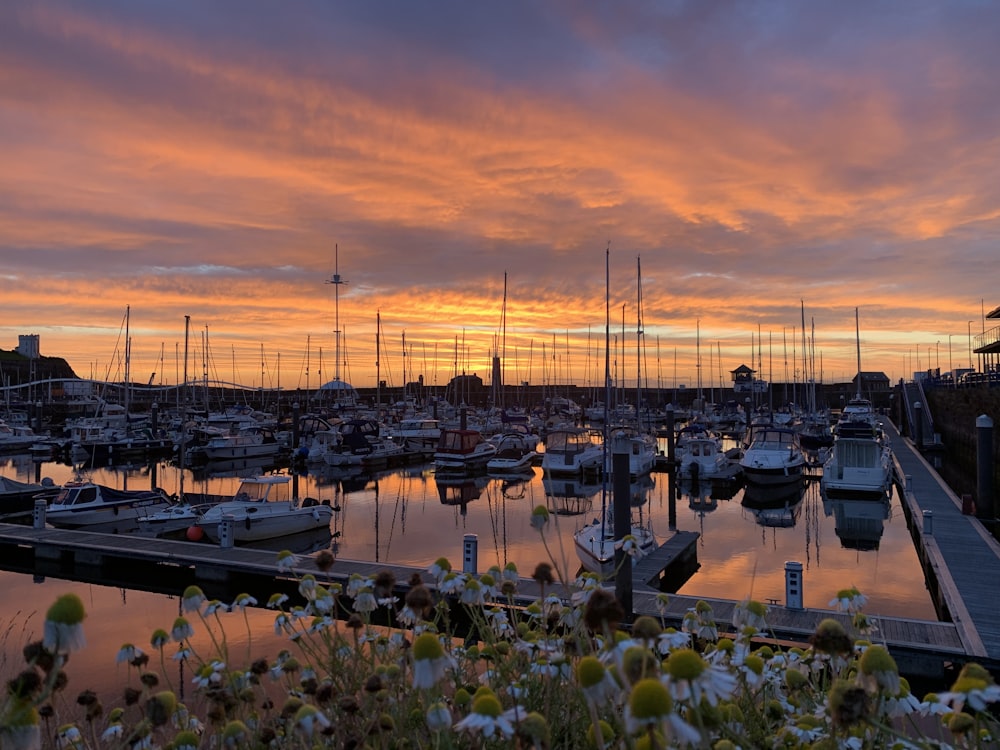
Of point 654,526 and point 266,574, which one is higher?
point 266,574

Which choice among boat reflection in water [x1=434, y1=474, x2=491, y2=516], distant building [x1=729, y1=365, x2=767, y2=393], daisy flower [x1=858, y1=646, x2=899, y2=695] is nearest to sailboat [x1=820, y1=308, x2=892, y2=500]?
boat reflection in water [x1=434, y1=474, x2=491, y2=516]

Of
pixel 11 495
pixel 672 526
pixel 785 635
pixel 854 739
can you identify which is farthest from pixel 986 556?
pixel 11 495

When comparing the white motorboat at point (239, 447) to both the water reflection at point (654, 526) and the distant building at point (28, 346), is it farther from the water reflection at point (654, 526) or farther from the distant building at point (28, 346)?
the distant building at point (28, 346)

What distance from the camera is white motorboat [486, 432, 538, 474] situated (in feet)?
152

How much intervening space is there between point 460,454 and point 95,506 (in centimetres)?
2277

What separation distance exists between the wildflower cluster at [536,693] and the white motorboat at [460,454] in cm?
4092

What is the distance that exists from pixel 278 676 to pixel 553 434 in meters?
42.3

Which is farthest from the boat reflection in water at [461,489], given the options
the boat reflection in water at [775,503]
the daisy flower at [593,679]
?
the daisy flower at [593,679]

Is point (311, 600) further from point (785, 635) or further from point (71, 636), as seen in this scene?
point (785, 635)

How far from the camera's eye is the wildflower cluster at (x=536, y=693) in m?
2.51

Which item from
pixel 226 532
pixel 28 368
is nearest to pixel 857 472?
pixel 226 532

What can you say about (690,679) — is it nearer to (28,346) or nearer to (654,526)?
(654,526)

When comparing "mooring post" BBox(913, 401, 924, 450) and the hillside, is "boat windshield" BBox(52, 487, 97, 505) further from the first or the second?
the hillside

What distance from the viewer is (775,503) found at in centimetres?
3609
